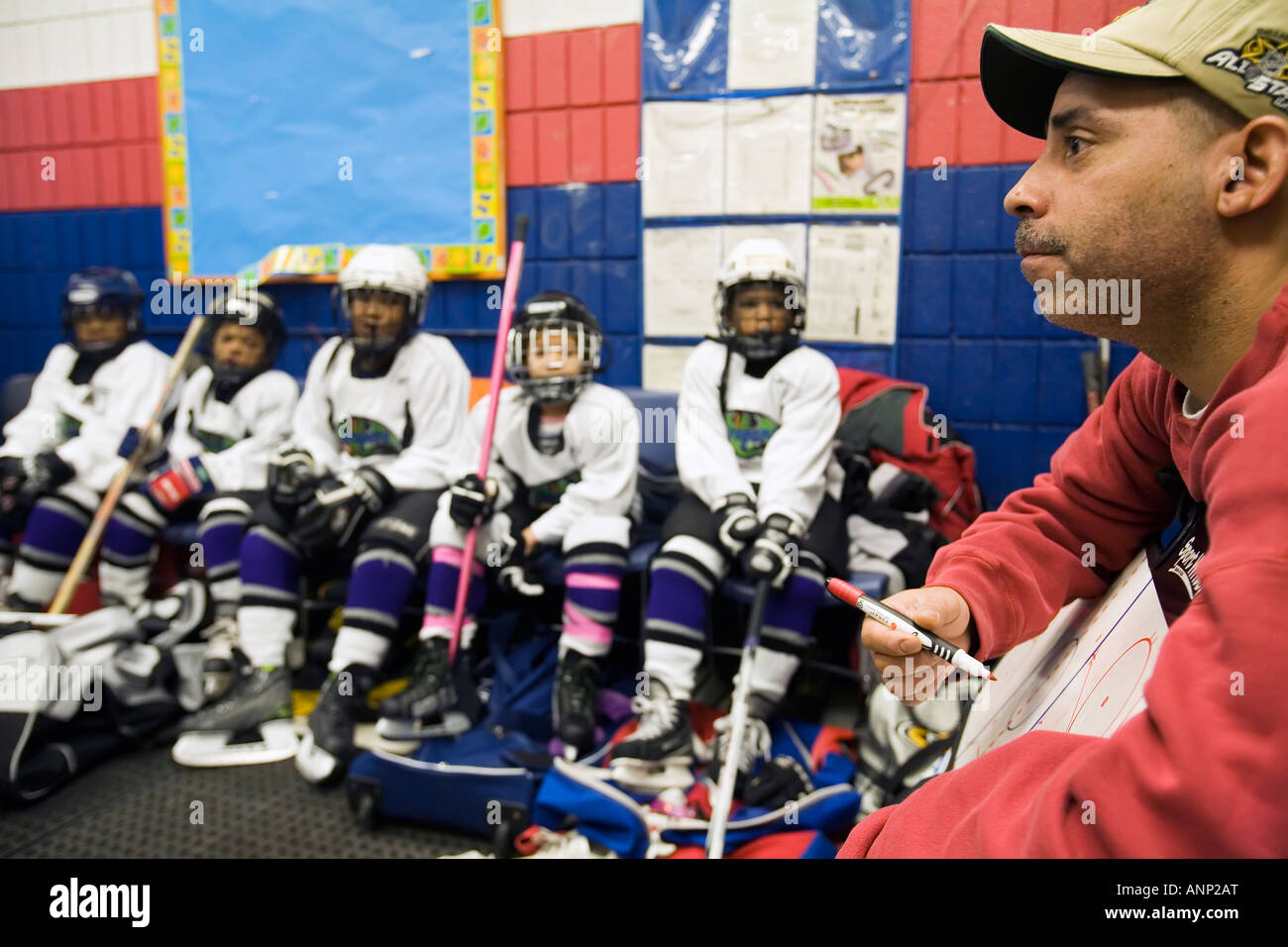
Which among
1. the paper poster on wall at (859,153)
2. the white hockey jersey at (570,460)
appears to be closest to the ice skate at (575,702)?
the white hockey jersey at (570,460)

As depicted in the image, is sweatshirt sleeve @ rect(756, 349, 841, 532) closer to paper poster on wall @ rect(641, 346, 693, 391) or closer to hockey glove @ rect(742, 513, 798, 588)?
hockey glove @ rect(742, 513, 798, 588)

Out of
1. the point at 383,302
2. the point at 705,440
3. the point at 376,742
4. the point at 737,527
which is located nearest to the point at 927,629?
the point at 737,527

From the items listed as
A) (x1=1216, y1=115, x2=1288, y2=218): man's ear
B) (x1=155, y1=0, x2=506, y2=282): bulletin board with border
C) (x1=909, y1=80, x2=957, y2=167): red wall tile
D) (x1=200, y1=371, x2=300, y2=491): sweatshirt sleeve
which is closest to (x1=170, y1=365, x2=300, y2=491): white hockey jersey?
(x1=200, y1=371, x2=300, y2=491): sweatshirt sleeve

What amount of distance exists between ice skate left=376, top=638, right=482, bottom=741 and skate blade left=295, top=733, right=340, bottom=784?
15 cm

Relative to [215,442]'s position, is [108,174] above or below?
above

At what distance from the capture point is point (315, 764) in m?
2.10

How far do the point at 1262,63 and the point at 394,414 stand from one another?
8.10ft

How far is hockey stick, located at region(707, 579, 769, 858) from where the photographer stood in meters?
1.70

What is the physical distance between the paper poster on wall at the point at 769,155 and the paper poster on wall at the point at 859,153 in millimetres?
51

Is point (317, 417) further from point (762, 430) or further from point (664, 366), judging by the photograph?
point (762, 430)

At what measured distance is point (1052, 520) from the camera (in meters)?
0.89

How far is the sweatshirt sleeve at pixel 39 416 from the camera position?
307 cm

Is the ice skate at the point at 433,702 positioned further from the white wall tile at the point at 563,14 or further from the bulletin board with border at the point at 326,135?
the white wall tile at the point at 563,14
